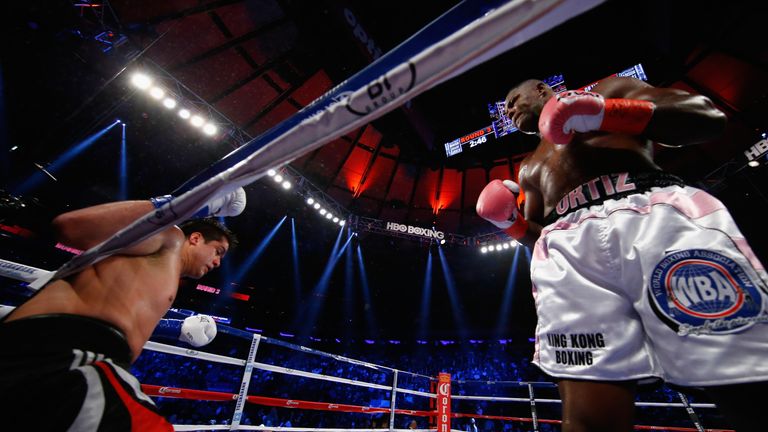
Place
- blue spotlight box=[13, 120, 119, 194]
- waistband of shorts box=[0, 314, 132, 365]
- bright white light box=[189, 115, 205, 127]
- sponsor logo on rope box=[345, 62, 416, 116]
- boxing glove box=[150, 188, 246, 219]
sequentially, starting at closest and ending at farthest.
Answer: sponsor logo on rope box=[345, 62, 416, 116]
waistband of shorts box=[0, 314, 132, 365]
boxing glove box=[150, 188, 246, 219]
bright white light box=[189, 115, 205, 127]
blue spotlight box=[13, 120, 119, 194]

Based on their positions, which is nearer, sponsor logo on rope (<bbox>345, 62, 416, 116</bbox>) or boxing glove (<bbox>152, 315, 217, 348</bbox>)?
sponsor logo on rope (<bbox>345, 62, 416, 116</bbox>)

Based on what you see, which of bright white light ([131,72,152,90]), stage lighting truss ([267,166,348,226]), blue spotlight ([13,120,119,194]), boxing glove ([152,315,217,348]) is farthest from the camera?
stage lighting truss ([267,166,348,226])

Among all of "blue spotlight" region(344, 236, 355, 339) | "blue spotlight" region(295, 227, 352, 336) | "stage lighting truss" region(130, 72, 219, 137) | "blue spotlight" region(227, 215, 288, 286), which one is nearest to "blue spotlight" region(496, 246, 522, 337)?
"blue spotlight" region(344, 236, 355, 339)

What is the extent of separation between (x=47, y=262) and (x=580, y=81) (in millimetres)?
12806

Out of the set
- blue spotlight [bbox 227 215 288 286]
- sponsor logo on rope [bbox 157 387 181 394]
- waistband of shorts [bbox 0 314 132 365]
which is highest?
blue spotlight [bbox 227 215 288 286]

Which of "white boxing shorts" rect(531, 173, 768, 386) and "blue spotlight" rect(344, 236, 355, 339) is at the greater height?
"blue spotlight" rect(344, 236, 355, 339)

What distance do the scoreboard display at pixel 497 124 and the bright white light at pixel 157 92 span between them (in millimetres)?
5296

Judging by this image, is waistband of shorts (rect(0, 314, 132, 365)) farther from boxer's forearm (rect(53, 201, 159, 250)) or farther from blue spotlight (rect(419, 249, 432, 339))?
blue spotlight (rect(419, 249, 432, 339))

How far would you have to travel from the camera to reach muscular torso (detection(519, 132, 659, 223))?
0.98 meters

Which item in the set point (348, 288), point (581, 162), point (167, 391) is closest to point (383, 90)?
point (581, 162)

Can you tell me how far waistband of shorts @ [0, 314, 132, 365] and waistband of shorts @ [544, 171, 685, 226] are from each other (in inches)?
56.3

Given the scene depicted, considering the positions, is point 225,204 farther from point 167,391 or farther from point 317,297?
point 317,297

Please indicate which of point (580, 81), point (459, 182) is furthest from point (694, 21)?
point (459, 182)

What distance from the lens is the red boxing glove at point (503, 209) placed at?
54.0 inches
